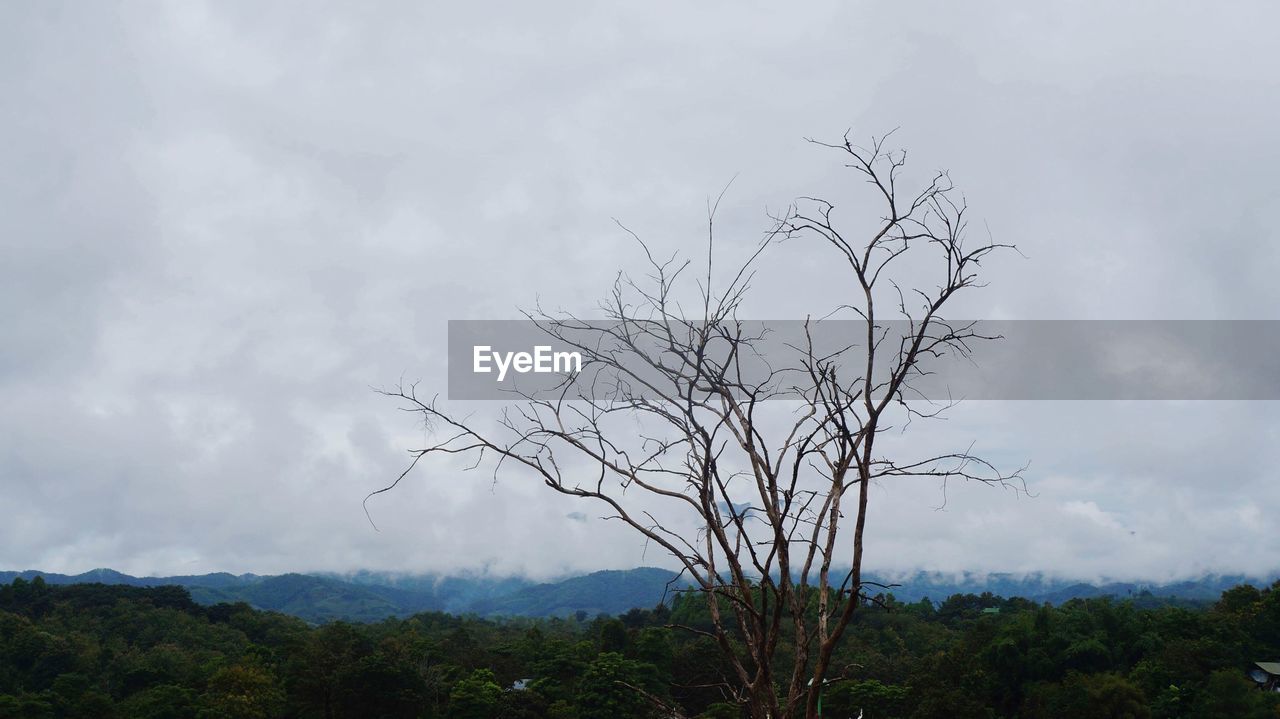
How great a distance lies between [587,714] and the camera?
28625 millimetres

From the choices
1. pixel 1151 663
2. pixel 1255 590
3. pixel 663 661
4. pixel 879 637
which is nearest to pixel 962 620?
pixel 879 637

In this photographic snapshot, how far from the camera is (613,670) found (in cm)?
2981

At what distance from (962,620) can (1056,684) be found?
25790mm

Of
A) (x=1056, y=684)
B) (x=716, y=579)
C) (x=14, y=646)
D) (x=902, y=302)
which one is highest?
(x=902, y=302)

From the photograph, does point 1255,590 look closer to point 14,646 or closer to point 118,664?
point 118,664

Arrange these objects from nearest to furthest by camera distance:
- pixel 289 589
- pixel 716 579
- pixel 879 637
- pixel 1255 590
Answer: pixel 716 579 → pixel 1255 590 → pixel 879 637 → pixel 289 589

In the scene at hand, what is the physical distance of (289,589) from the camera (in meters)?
187

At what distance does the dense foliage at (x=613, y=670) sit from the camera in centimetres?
2792

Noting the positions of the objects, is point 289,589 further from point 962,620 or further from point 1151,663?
point 1151,663

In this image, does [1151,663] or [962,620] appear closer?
[1151,663]

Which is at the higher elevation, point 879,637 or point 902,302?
point 902,302

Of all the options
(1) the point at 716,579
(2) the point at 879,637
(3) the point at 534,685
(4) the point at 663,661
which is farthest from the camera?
(2) the point at 879,637

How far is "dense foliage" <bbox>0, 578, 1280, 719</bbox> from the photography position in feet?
91.6

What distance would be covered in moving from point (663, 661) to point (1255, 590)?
28.7 meters
